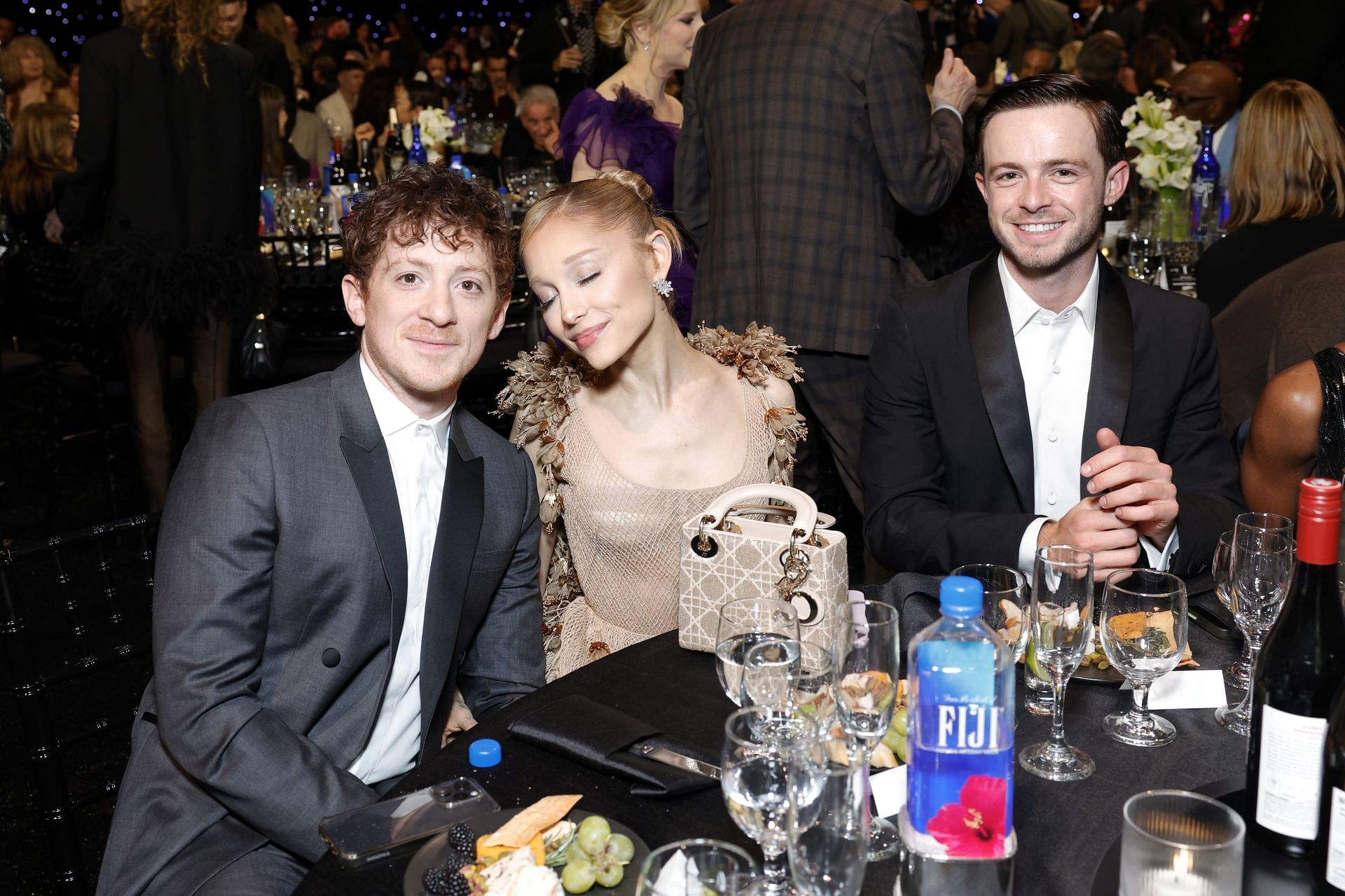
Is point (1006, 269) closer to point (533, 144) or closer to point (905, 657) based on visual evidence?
point (905, 657)

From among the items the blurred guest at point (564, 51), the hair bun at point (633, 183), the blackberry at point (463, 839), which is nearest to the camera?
the blackberry at point (463, 839)

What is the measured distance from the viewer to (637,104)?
3727mm

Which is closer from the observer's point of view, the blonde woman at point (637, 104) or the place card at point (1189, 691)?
the place card at point (1189, 691)

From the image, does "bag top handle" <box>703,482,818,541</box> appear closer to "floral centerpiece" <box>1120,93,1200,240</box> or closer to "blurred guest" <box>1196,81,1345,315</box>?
"blurred guest" <box>1196,81,1345,315</box>

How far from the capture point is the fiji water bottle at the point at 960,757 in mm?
1055

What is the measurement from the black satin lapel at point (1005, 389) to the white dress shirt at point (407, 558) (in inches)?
39.0

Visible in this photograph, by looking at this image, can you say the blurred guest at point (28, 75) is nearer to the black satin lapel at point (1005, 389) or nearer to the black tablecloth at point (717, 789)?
the black satin lapel at point (1005, 389)

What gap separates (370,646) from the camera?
1.73m

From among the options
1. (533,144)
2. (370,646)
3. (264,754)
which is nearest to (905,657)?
(370,646)

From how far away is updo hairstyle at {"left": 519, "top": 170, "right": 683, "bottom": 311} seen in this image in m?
2.13

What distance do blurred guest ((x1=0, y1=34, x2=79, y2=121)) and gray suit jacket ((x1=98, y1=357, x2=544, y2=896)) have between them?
208 inches

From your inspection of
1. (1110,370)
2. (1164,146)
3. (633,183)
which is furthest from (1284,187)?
(633,183)

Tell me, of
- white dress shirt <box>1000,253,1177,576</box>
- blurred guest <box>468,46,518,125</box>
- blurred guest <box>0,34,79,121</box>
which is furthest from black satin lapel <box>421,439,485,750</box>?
blurred guest <box>468,46,518,125</box>

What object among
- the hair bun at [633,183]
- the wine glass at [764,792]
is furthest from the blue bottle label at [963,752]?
the hair bun at [633,183]
